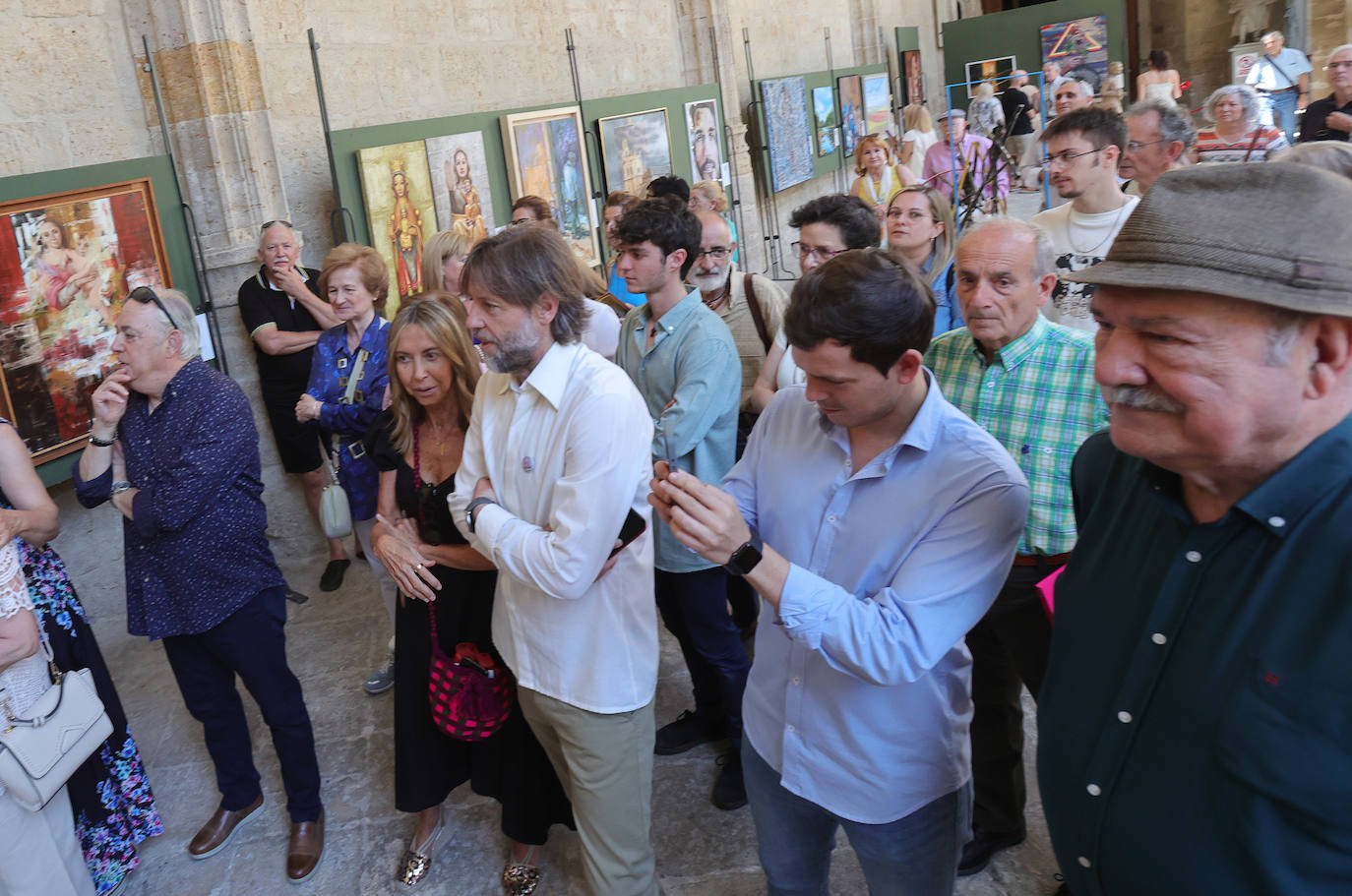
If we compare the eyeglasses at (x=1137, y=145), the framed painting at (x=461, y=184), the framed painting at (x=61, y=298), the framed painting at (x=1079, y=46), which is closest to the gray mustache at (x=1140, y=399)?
the eyeglasses at (x=1137, y=145)

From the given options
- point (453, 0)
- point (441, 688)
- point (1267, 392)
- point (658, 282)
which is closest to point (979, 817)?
point (441, 688)

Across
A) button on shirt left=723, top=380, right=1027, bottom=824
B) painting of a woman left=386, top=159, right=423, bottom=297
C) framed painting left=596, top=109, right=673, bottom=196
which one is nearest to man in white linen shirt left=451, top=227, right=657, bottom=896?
button on shirt left=723, top=380, right=1027, bottom=824

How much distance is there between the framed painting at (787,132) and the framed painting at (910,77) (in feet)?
21.5

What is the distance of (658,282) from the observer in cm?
380

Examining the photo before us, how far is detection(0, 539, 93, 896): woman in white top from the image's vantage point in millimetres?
2967

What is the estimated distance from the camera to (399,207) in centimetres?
641

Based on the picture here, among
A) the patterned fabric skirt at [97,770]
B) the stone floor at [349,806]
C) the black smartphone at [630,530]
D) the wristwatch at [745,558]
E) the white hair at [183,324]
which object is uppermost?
the white hair at [183,324]

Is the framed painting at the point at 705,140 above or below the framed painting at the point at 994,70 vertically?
below

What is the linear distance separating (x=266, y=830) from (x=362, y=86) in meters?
5.09

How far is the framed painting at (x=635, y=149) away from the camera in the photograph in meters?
8.62

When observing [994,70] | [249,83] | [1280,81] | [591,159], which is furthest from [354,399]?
[994,70]

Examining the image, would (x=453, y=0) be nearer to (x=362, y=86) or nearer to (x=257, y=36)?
(x=362, y=86)

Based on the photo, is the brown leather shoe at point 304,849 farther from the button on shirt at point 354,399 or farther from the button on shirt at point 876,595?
the button on shirt at point 876,595

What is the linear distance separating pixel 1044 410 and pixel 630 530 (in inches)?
45.7
